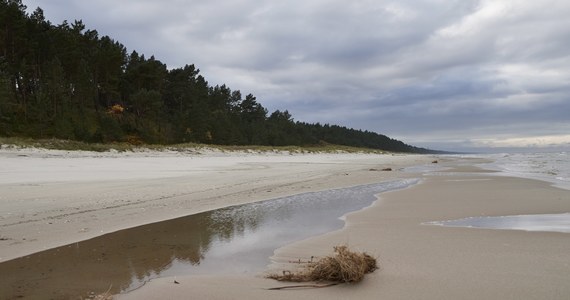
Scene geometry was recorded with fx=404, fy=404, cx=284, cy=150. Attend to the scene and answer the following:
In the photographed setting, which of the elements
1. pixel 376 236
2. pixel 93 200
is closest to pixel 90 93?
pixel 93 200

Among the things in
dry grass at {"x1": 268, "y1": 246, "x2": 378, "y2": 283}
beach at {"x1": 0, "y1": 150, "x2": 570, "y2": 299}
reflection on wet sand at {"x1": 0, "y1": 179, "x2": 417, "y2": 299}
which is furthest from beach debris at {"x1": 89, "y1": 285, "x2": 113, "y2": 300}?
dry grass at {"x1": 268, "y1": 246, "x2": 378, "y2": 283}

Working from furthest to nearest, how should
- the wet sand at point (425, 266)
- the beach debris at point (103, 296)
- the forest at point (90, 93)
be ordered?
the forest at point (90, 93)
the wet sand at point (425, 266)
the beach debris at point (103, 296)

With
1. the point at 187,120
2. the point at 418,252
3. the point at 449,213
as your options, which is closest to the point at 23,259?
the point at 418,252

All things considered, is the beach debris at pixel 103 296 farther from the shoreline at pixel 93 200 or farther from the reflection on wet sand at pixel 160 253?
the shoreline at pixel 93 200

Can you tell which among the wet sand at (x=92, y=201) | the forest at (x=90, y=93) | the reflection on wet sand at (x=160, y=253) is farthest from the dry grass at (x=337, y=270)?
the forest at (x=90, y=93)

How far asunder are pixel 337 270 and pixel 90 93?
4660 cm

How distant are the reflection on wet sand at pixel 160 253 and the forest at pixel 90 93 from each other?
3093 centimetres

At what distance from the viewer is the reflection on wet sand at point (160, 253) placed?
14.3 feet

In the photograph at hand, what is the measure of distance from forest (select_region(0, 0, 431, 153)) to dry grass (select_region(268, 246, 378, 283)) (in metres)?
34.6

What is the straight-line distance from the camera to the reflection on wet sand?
14.3 ft

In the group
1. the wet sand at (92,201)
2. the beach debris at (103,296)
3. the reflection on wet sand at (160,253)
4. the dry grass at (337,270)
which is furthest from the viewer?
the wet sand at (92,201)

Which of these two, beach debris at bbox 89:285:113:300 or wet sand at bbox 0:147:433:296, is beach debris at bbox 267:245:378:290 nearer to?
beach debris at bbox 89:285:113:300

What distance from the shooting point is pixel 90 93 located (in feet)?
146

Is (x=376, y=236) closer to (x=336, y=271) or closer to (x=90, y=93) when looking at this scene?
(x=336, y=271)
